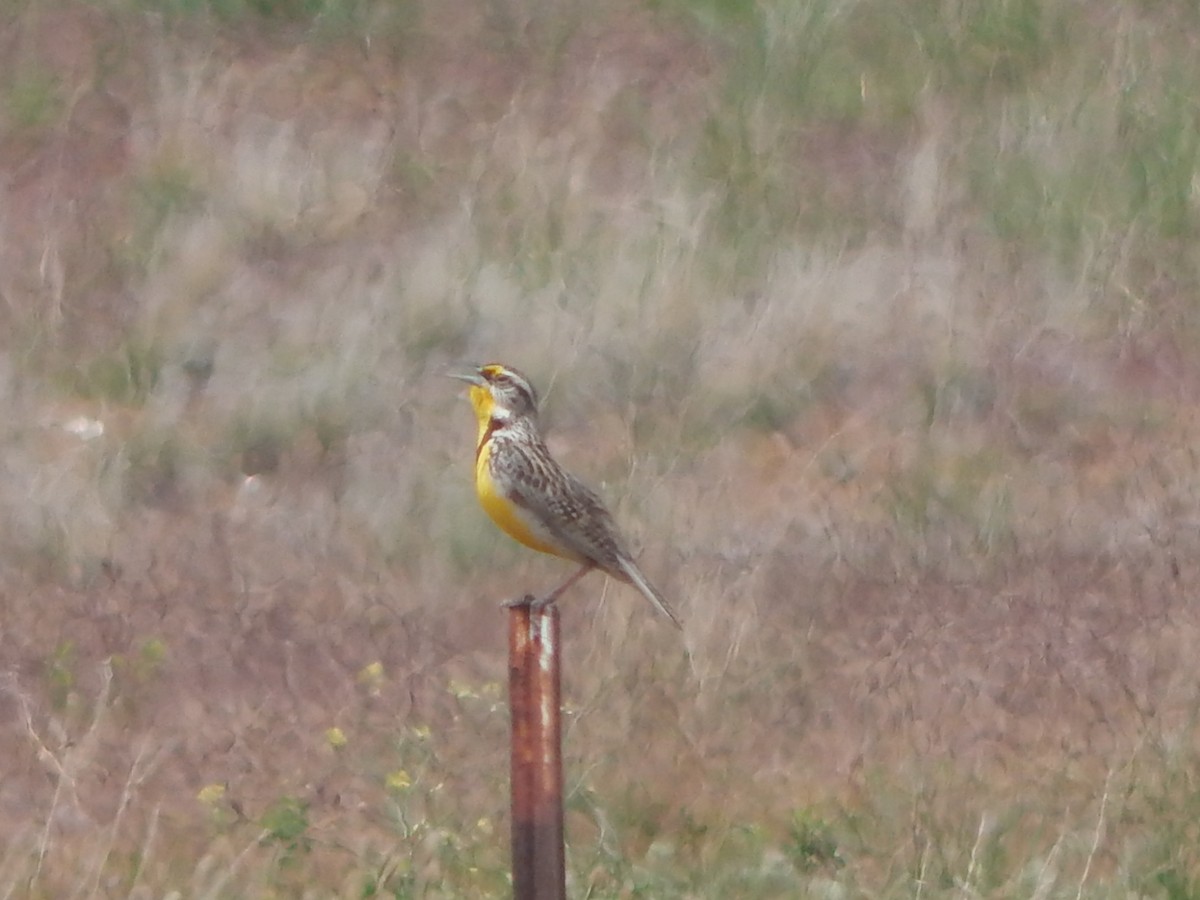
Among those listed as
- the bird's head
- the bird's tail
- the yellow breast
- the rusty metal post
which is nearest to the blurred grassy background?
the bird's tail

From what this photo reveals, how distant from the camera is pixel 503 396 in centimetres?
736

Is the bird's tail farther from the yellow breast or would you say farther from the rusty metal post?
the rusty metal post

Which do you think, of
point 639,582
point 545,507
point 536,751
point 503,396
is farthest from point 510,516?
point 536,751

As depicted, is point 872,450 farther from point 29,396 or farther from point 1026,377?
point 29,396

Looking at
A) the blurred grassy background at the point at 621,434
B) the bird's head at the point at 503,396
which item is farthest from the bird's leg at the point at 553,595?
the bird's head at the point at 503,396

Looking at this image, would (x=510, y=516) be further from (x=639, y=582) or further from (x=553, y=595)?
(x=553, y=595)

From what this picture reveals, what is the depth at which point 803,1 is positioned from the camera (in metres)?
13.7

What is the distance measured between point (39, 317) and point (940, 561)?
4.60 m

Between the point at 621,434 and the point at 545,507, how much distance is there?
297cm

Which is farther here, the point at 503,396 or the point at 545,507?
the point at 503,396

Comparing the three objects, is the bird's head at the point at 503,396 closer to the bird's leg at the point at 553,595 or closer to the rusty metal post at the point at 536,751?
the bird's leg at the point at 553,595

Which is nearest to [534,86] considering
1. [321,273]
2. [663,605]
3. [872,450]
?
[321,273]

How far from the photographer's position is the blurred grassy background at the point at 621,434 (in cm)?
670

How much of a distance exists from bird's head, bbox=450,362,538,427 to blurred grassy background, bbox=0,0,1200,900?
0.78 meters
